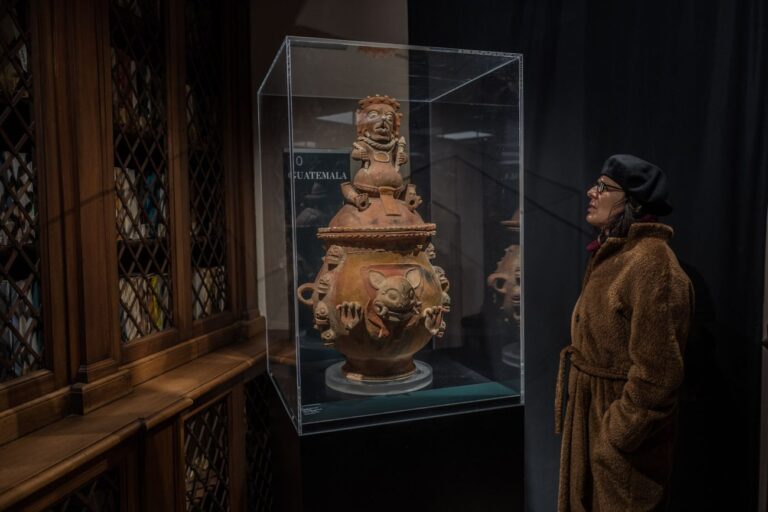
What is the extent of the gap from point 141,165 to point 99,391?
34.1 inches

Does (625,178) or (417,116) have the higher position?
(417,116)

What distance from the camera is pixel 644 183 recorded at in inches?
64.6

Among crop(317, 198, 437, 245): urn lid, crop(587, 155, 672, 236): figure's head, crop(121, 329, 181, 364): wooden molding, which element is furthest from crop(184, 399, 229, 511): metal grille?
crop(587, 155, 672, 236): figure's head

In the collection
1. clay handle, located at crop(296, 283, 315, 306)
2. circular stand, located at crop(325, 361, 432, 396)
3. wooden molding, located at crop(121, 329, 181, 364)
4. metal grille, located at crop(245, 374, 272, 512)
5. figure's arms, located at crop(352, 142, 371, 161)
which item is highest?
figure's arms, located at crop(352, 142, 371, 161)

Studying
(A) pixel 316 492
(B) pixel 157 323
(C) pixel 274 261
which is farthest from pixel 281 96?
(A) pixel 316 492

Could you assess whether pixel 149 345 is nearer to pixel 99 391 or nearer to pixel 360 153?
pixel 99 391

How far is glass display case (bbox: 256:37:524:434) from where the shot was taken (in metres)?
1.96

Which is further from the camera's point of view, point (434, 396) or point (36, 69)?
point (434, 396)

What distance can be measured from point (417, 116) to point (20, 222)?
57.0 inches

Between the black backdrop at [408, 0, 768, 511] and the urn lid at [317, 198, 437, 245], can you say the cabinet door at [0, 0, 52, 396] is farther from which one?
the black backdrop at [408, 0, 768, 511]

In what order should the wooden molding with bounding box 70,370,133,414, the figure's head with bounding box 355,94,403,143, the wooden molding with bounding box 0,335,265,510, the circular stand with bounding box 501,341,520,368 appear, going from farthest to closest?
the circular stand with bounding box 501,341,520,368, the figure's head with bounding box 355,94,403,143, the wooden molding with bounding box 70,370,133,414, the wooden molding with bounding box 0,335,265,510

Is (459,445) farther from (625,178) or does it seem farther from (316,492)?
(625,178)

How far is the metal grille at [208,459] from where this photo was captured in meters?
2.22

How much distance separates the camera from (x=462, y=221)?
7.65 feet
